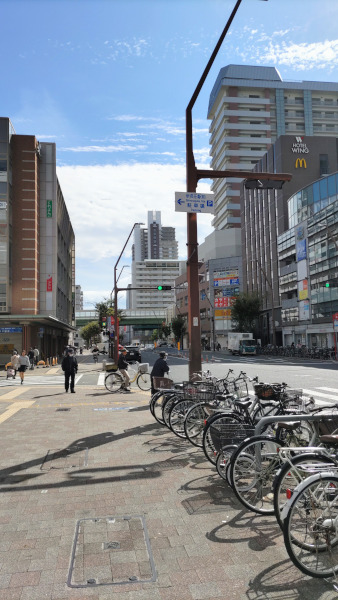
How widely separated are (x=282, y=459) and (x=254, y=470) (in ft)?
3.52

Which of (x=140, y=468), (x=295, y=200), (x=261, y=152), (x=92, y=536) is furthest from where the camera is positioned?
(x=261, y=152)

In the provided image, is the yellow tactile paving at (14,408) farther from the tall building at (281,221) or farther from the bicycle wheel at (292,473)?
the tall building at (281,221)

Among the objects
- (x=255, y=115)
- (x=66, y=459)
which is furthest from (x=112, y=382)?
(x=255, y=115)

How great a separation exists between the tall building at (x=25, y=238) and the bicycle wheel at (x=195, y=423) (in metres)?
32.4

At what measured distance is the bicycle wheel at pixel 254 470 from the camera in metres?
4.96

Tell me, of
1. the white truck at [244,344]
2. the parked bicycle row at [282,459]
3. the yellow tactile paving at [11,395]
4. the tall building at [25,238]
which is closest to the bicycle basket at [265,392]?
the parked bicycle row at [282,459]

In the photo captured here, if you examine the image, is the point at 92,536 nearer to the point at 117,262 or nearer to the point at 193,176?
the point at 193,176

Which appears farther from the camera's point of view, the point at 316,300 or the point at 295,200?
the point at 295,200

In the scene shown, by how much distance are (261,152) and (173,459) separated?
403 ft

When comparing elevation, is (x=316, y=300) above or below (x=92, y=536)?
above

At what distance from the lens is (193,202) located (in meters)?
11.0

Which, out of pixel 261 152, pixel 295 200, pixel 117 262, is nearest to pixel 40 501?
pixel 117 262

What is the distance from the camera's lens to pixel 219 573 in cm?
364

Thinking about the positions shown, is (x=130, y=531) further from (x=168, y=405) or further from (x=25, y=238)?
(x=25, y=238)
